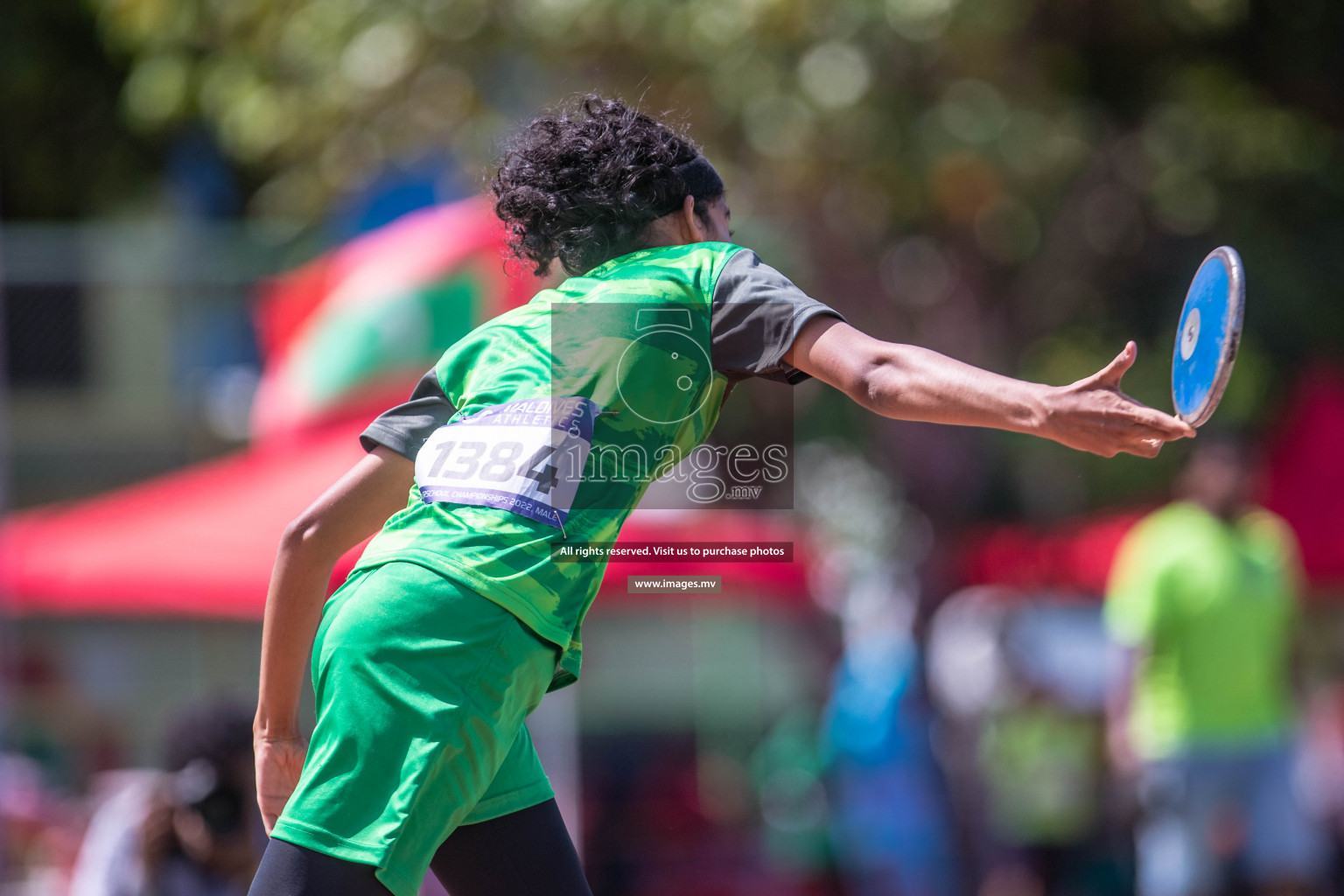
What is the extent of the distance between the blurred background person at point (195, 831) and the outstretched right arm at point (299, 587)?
1.75m

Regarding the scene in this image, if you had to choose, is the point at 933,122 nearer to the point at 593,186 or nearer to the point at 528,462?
the point at 593,186

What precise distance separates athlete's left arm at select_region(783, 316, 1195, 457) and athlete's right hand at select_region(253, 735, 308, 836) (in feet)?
2.91

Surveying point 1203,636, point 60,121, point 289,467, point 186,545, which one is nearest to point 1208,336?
point 1203,636

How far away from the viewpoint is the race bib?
176 cm

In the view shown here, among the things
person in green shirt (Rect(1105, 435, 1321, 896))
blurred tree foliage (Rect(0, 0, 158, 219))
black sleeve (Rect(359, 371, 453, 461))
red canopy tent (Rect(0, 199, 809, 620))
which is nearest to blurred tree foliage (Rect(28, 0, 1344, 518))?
red canopy tent (Rect(0, 199, 809, 620))

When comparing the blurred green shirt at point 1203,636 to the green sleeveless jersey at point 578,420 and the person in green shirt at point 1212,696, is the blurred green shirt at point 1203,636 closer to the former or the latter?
the person in green shirt at point 1212,696

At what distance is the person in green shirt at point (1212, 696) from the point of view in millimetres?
5062

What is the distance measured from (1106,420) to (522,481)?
0.71 m

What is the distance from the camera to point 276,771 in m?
1.94

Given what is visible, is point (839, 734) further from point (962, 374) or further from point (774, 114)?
point (962, 374)

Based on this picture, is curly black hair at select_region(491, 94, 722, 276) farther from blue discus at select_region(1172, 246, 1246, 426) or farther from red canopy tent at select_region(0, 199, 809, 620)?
red canopy tent at select_region(0, 199, 809, 620)

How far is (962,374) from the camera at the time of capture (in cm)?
158

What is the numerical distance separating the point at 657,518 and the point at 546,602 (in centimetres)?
106

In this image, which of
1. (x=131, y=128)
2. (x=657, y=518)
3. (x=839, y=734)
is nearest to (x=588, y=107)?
(x=657, y=518)
